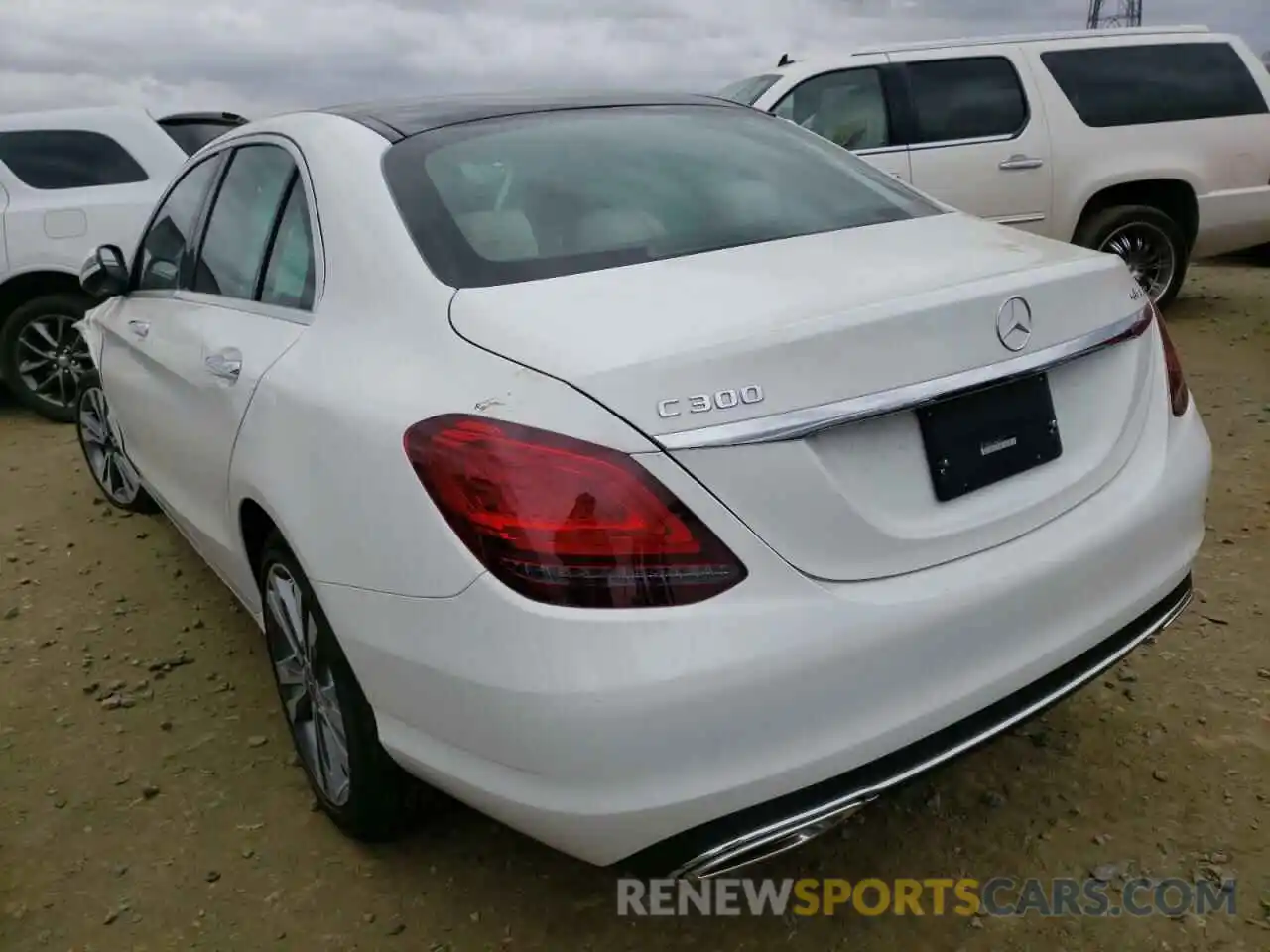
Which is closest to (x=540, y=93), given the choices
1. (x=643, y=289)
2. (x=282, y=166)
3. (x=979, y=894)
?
(x=282, y=166)

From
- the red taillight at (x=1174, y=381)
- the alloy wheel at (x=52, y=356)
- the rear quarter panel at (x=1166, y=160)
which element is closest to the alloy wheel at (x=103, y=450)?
the alloy wheel at (x=52, y=356)

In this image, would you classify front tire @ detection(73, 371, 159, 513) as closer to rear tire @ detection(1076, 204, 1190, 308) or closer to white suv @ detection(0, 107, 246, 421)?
white suv @ detection(0, 107, 246, 421)

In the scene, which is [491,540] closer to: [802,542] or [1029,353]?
[802,542]

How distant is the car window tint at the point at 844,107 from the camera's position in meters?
6.88

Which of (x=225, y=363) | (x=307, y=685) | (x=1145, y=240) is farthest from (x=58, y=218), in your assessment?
(x=1145, y=240)

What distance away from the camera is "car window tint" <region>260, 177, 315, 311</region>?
2449 mm

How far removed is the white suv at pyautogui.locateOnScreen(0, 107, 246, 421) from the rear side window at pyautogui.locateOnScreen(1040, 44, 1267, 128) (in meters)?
5.60

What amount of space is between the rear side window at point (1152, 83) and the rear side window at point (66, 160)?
5763 millimetres

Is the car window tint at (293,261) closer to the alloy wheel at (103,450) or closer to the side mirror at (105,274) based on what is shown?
the side mirror at (105,274)

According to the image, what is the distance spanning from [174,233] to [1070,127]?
5.53 meters

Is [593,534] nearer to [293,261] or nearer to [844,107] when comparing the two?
[293,261]

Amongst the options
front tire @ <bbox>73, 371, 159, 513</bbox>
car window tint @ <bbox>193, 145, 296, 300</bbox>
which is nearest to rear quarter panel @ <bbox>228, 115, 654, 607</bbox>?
car window tint @ <bbox>193, 145, 296, 300</bbox>

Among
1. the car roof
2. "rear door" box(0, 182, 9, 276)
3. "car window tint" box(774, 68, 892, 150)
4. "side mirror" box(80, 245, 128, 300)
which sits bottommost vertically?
"rear door" box(0, 182, 9, 276)

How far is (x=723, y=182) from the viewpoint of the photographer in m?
2.52
